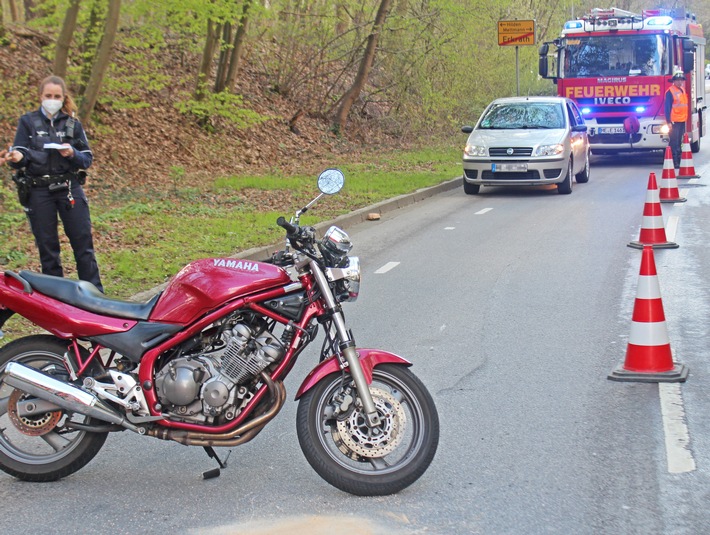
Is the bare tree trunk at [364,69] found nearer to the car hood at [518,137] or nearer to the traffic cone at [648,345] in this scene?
the car hood at [518,137]

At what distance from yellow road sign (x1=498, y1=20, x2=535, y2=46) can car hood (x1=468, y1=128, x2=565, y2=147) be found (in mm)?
7588

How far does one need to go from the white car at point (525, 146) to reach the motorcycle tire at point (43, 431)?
534 inches

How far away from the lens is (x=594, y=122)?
871 inches

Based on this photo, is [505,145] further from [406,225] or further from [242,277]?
[242,277]

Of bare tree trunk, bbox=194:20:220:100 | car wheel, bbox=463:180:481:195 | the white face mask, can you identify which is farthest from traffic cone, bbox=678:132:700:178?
the white face mask

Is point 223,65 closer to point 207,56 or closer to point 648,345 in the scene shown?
point 207,56

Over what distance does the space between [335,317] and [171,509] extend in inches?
46.3

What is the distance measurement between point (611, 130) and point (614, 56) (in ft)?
5.57

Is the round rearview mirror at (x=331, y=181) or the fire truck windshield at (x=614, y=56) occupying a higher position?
the fire truck windshield at (x=614, y=56)

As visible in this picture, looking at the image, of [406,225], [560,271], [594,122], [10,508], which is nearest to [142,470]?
[10,508]

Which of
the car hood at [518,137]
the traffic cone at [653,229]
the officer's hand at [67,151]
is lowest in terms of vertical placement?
the traffic cone at [653,229]

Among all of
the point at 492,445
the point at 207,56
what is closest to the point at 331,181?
the point at 492,445

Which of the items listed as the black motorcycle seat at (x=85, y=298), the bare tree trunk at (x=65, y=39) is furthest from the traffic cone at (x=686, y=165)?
the black motorcycle seat at (x=85, y=298)

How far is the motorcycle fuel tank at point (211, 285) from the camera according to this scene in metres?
4.41
